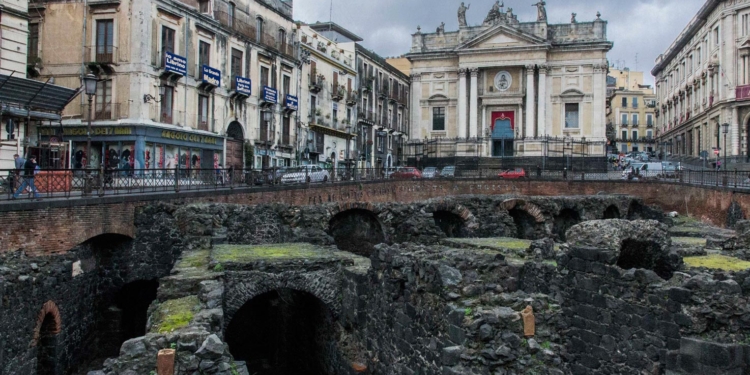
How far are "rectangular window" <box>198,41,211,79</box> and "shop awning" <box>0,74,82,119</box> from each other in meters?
11.5

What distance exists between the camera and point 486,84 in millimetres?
56562

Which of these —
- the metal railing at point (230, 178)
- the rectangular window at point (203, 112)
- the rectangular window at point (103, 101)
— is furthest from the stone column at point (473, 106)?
the rectangular window at point (103, 101)

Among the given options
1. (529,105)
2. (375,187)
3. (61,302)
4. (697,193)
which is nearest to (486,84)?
(529,105)

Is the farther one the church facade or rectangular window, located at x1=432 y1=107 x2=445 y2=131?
rectangular window, located at x1=432 y1=107 x2=445 y2=131

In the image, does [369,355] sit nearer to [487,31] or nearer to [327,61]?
[327,61]

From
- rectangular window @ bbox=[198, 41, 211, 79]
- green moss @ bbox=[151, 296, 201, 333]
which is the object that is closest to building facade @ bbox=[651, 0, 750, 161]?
rectangular window @ bbox=[198, 41, 211, 79]

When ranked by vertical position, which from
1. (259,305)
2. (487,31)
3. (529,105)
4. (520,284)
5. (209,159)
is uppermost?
(487,31)

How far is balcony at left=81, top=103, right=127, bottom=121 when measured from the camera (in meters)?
30.0

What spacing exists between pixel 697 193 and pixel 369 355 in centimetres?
2533

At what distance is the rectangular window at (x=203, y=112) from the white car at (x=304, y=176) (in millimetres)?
7393

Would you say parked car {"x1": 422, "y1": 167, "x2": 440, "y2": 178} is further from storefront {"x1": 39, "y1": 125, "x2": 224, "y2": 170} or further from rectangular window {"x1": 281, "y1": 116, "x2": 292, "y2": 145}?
storefront {"x1": 39, "y1": 125, "x2": 224, "y2": 170}

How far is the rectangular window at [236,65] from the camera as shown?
3791cm

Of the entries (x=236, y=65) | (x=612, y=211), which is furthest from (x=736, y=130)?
(x=236, y=65)

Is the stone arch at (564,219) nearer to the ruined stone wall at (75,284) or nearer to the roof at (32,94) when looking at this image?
the ruined stone wall at (75,284)
